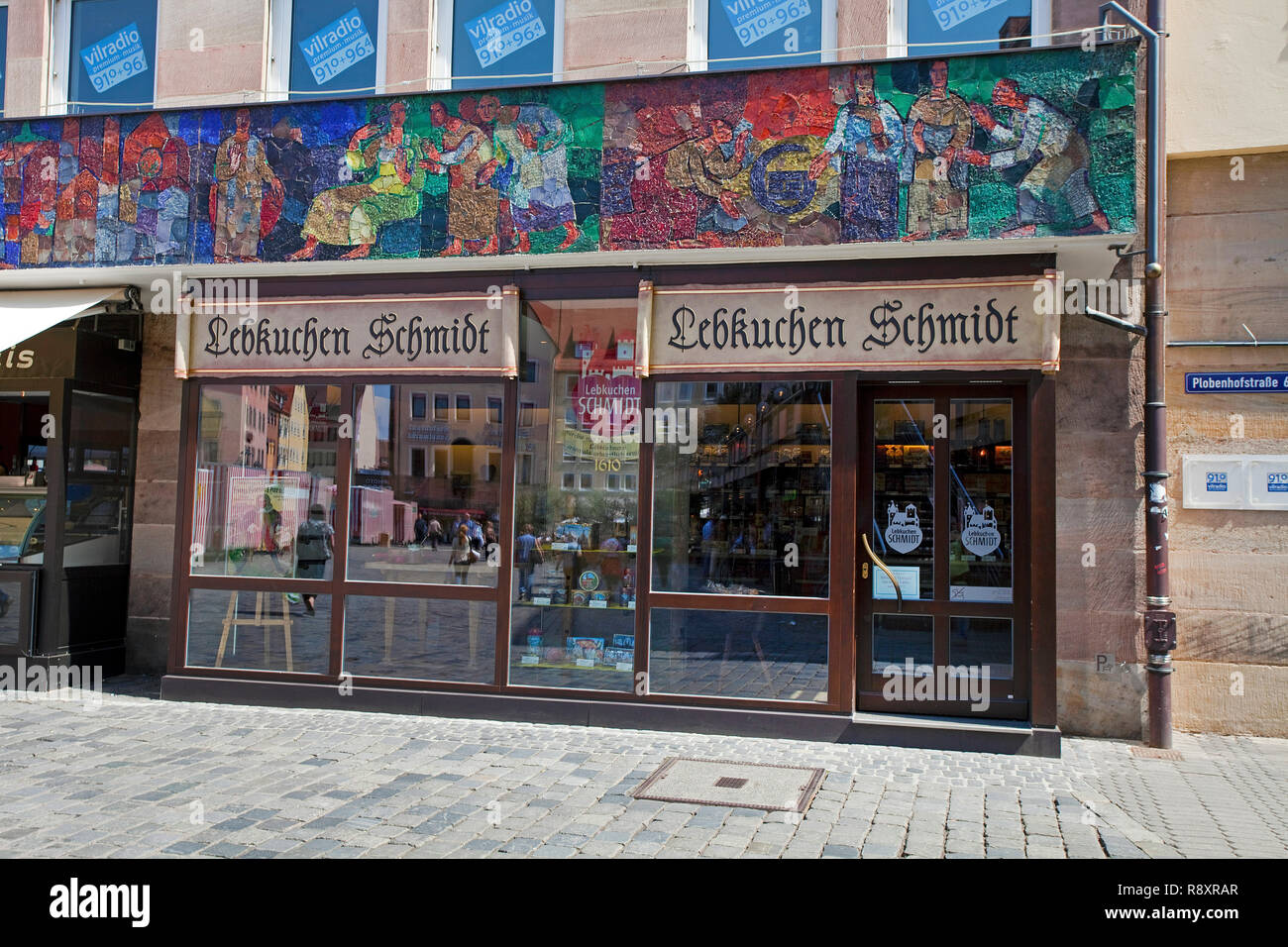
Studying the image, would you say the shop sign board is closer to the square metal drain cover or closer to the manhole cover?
the manhole cover

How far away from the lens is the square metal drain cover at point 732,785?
235 inches

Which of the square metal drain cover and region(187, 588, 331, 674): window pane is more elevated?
region(187, 588, 331, 674): window pane

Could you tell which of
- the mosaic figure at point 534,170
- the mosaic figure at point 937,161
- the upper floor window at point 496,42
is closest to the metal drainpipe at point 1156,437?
the mosaic figure at point 937,161

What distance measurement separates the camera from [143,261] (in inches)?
344

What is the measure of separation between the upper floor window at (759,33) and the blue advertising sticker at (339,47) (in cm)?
278

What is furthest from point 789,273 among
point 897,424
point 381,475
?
point 381,475

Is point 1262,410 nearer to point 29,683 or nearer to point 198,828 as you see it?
point 198,828

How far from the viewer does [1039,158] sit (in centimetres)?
724

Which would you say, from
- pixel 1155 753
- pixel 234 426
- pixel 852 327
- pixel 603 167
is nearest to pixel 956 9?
pixel 852 327

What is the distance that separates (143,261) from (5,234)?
1.40m

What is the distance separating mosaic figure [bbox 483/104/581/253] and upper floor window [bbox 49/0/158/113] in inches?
143

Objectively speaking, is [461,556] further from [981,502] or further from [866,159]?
[866,159]

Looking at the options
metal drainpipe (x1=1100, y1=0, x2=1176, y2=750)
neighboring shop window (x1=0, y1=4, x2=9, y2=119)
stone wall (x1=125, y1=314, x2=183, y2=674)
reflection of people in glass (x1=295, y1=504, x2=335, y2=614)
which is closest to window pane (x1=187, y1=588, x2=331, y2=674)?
reflection of people in glass (x1=295, y1=504, x2=335, y2=614)

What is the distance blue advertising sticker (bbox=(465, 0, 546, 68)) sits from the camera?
28.3ft
